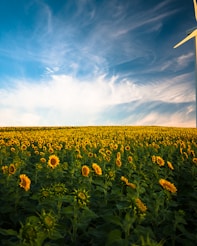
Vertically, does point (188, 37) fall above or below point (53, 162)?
above

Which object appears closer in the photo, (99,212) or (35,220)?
(35,220)

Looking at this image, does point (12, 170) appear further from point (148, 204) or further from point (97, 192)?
point (148, 204)

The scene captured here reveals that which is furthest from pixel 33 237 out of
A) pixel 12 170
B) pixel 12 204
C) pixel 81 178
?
pixel 81 178

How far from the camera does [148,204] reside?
4.61m

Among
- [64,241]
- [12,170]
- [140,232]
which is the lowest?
[64,241]

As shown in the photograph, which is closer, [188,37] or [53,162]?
[53,162]

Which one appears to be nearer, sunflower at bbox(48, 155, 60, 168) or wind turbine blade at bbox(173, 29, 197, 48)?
sunflower at bbox(48, 155, 60, 168)

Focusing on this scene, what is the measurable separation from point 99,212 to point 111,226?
904 millimetres

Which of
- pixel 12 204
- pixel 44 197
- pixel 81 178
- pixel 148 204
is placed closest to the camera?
pixel 44 197

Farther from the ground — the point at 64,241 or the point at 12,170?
the point at 12,170

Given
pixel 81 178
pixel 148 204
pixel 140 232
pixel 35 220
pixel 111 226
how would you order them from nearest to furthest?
pixel 35 220 → pixel 140 232 → pixel 111 226 → pixel 148 204 → pixel 81 178

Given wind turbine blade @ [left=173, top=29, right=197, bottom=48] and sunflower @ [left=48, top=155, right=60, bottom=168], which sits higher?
wind turbine blade @ [left=173, top=29, right=197, bottom=48]

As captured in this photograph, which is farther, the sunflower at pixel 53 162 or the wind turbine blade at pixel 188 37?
the wind turbine blade at pixel 188 37

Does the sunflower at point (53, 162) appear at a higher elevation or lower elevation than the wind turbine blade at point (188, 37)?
lower
